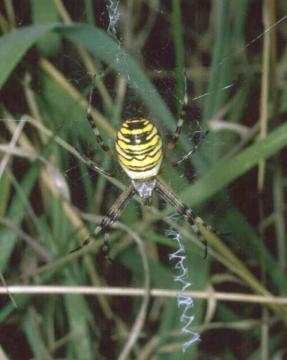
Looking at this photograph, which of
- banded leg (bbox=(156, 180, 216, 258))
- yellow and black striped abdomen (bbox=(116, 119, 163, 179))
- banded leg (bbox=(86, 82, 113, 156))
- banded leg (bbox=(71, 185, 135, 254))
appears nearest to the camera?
yellow and black striped abdomen (bbox=(116, 119, 163, 179))

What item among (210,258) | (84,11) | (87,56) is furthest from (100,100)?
(210,258)

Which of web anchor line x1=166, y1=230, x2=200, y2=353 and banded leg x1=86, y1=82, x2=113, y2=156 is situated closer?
banded leg x1=86, y1=82, x2=113, y2=156

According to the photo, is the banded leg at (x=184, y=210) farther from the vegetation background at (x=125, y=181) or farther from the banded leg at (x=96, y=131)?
the banded leg at (x=96, y=131)

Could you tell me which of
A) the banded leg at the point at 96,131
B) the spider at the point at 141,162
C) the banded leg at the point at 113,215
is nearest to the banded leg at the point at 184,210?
the spider at the point at 141,162

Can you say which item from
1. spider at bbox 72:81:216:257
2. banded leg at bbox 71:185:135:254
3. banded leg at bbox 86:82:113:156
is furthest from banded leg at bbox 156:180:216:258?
banded leg at bbox 86:82:113:156

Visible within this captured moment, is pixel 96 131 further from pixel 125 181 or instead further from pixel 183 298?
pixel 183 298

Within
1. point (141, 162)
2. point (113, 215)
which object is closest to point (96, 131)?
point (141, 162)

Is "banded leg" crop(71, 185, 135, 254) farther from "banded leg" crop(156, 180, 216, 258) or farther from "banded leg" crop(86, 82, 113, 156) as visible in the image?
"banded leg" crop(86, 82, 113, 156)
